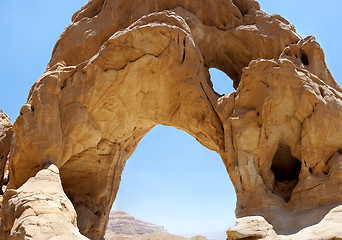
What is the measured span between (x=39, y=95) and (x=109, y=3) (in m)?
5.64

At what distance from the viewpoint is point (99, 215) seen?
13812 mm

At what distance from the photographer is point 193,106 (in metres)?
12.2

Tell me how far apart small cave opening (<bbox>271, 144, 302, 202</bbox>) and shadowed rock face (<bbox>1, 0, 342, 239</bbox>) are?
0.03 meters

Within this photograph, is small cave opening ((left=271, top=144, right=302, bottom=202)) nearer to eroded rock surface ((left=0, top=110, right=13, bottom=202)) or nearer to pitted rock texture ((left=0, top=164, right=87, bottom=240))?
pitted rock texture ((left=0, top=164, right=87, bottom=240))

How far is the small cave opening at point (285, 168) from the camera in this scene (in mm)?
10641

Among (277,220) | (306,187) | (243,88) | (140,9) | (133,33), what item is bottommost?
(277,220)

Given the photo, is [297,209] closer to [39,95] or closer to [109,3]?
[39,95]

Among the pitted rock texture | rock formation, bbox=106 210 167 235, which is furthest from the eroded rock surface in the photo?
rock formation, bbox=106 210 167 235

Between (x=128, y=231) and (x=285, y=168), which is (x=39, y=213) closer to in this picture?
(x=285, y=168)

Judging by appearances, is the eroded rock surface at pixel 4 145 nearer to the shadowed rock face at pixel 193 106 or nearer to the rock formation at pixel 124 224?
the shadowed rock face at pixel 193 106

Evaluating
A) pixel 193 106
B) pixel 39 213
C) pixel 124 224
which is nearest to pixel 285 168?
pixel 193 106

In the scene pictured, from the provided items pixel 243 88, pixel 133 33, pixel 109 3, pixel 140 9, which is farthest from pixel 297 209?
pixel 109 3

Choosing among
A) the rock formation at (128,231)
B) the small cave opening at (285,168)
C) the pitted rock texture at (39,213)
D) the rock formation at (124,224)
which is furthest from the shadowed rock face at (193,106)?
the rock formation at (124,224)

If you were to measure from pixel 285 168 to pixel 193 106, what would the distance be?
361 centimetres
